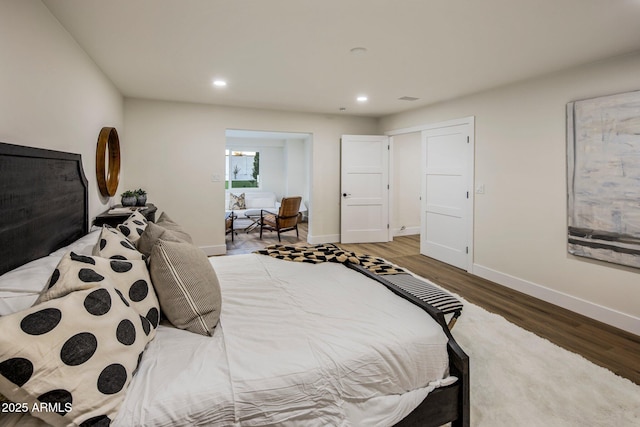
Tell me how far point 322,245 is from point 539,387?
198cm

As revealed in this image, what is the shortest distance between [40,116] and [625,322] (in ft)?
15.5

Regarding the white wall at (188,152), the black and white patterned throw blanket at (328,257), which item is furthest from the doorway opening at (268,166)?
the black and white patterned throw blanket at (328,257)

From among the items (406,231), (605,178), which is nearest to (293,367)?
(605,178)

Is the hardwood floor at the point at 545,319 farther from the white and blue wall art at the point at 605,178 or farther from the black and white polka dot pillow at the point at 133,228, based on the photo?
the black and white polka dot pillow at the point at 133,228

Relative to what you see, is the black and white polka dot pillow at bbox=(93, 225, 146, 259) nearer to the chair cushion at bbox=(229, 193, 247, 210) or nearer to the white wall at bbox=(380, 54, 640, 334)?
the white wall at bbox=(380, 54, 640, 334)

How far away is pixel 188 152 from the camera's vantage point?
478cm

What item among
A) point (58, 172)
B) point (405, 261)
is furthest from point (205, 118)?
point (405, 261)

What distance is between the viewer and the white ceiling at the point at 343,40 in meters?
2.05

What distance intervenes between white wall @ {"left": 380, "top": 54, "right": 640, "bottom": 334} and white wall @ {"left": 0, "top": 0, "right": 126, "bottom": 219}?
4.33 metres

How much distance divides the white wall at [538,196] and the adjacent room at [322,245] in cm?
2

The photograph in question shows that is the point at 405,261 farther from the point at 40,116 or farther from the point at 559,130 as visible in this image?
the point at 40,116

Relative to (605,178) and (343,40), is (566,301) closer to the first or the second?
(605,178)

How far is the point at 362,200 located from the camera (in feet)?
19.2

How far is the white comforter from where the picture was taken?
1003mm
